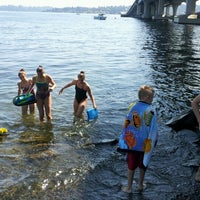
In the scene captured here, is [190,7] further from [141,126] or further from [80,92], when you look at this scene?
[141,126]

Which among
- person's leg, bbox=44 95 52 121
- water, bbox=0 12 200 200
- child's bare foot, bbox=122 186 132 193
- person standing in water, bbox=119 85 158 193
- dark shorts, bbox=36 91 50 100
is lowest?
water, bbox=0 12 200 200

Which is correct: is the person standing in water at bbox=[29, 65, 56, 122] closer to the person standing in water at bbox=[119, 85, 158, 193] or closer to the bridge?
the person standing in water at bbox=[119, 85, 158, 193]

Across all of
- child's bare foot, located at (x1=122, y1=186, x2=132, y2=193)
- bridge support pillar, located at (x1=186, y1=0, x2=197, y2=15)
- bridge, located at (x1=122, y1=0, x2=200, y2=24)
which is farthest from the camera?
bridge support pillar, located at (x1=186, y1=0, x2=197, y2=15)

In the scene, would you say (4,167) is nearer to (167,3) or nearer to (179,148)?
(179,148)

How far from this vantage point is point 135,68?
2480 centimetres

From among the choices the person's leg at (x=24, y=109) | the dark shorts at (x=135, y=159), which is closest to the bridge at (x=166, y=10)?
the person's leg at (x=24, y=109)

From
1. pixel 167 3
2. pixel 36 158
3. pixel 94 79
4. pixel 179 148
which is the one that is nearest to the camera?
pixel 36 158

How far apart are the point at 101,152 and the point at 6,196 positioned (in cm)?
293

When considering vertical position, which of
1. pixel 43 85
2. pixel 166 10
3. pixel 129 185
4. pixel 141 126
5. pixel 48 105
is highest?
pixel 141 126

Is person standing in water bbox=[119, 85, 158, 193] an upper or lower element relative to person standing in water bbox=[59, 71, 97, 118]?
upper

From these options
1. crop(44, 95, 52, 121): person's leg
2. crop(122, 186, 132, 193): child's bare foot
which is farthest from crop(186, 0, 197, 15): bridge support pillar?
crop(122, 186, 132, 193): child's bare foot

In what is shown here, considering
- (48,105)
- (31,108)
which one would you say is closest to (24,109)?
(31,108)

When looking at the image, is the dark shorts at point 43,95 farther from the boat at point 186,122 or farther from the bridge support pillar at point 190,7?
the bridge support pillar at point 190,7

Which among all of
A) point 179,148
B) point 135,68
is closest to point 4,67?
point 135,68
